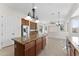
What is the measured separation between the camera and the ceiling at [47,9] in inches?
90.5

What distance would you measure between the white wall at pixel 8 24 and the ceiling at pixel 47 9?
131mm

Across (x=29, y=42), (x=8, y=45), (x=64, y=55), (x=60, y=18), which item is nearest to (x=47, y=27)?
(x=60, y=18)

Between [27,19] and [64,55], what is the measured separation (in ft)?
3.72

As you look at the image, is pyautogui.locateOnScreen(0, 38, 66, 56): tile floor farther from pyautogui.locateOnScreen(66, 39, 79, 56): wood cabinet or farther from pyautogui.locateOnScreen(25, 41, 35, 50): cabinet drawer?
pyautogui.locateOnScreen(25, 41, 35, 50): cabinet drawer

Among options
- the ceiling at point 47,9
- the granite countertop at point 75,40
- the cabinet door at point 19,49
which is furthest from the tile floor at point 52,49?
the ceiling at point 47,9

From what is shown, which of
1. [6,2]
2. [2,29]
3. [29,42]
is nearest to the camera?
[6,2]

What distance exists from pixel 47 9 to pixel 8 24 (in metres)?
0.92

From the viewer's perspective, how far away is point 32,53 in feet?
8.09

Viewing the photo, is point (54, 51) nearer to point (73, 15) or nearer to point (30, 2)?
point (73, 15)

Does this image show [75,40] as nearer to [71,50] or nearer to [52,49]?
[71,50]

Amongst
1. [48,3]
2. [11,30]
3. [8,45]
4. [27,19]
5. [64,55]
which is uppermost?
[48,3]

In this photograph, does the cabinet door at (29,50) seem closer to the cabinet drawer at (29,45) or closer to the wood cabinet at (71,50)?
the cabinet drawer at (29,45)

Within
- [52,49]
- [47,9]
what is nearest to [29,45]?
[52,49]

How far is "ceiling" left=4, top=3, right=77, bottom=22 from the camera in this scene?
7.54ft
